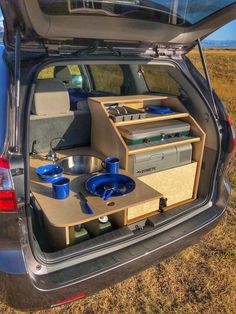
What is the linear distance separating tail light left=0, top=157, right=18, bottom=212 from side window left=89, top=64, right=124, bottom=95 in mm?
2153

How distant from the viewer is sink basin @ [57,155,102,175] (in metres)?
2.12

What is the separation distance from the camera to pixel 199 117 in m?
2.14

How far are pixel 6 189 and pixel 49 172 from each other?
62 centimetres

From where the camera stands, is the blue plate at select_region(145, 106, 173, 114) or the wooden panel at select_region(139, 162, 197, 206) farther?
the blue plate at select_region(145, 106, 173, 114)

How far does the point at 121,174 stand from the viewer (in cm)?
176

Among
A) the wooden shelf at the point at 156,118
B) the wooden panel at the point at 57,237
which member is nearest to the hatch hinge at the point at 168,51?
the wooden shelf at the point at 156,118

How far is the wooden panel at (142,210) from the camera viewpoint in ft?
5.95

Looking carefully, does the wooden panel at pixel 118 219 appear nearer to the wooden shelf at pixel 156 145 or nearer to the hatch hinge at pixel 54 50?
the wooden shelf at pixel 156 145

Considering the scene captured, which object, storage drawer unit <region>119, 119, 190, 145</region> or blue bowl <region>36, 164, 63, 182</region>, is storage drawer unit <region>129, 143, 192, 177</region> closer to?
storage drawer unit <region>119, 119, 190, 145</region>

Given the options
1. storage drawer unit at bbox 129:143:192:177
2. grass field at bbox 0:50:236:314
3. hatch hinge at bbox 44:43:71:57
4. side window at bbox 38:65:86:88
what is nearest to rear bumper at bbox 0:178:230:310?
grass field at bbox 0:50:236:314

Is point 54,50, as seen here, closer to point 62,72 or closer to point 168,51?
point 168,51

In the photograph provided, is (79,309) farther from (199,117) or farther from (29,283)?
(199,117)

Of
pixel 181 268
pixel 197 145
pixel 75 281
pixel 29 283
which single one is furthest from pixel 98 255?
pixel 197 145

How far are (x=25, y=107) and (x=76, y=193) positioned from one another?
0.59 m
